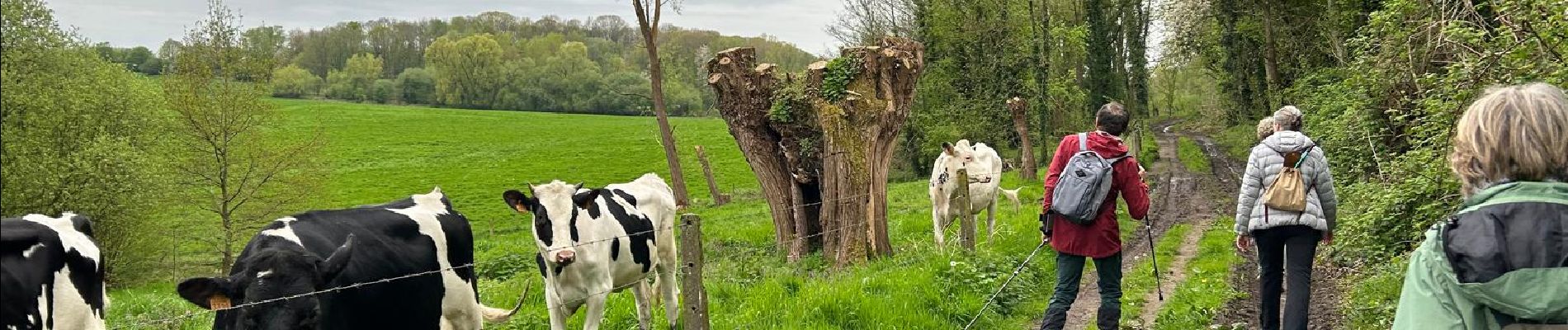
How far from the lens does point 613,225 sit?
7.84 meters

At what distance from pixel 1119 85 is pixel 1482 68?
3127 cm

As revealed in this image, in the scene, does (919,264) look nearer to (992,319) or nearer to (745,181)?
(992,319)

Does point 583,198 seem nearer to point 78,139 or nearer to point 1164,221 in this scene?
point 1164,221

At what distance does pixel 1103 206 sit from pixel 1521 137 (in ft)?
12.6

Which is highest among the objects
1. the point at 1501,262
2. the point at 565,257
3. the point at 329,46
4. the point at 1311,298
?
the point at 329,46

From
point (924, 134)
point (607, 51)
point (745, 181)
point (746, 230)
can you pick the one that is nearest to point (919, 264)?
point (746, 230)

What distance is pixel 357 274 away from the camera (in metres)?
5.71

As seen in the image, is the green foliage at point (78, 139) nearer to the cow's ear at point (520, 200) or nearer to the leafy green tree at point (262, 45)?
the leafy green tree at point (262, 45)

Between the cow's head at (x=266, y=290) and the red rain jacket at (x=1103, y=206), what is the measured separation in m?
4.47

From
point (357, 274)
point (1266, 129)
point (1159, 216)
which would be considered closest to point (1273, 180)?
point (1266, 129)

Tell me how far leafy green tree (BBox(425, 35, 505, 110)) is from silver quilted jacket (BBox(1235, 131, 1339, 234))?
217ft

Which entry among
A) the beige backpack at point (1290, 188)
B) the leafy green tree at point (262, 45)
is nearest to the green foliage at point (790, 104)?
the beige backpack at point (1290, 188)

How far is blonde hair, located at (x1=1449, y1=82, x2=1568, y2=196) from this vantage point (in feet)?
7.59

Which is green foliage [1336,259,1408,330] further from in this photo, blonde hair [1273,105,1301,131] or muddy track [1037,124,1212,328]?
muddy track [1037,124,1212,328]
